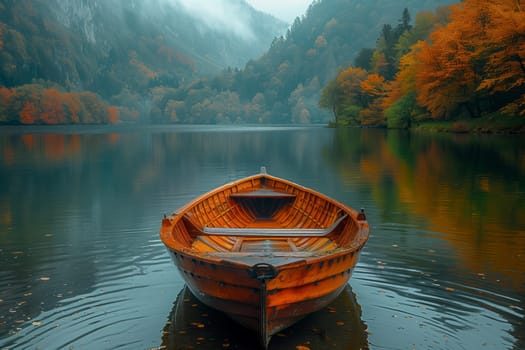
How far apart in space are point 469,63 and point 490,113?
699 cm

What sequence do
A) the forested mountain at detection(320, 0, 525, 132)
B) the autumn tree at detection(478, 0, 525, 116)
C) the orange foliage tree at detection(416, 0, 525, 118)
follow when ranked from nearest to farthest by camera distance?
the autumn tree at detection(478, 0, 525, 116) < the orange foliage tree at detection(416, 0, 525, 118) < the forested mountain at detection(320, 0, 525, 132)

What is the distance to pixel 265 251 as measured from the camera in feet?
38.4

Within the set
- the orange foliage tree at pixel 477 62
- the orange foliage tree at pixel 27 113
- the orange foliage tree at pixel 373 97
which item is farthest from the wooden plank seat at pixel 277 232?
the orange foliage tree at pixel 27 113

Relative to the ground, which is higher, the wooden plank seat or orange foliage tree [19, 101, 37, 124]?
orange foliage tree [19, 101, 37, 124]

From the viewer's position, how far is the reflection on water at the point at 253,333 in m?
8.67

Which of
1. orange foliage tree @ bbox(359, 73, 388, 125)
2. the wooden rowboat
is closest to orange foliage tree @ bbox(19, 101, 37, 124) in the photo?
orange foliage tree @ bbox(359, 73, 388, 125)

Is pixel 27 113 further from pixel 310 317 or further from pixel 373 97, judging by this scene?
pixel 310 317

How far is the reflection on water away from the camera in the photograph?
8.67 metres

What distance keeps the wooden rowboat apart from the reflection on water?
485mm

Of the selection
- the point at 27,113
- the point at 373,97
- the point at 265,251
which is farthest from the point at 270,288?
the point at 27,113

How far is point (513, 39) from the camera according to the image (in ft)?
174

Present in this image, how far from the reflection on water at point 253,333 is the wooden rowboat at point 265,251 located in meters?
0.49

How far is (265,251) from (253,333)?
2.88 m

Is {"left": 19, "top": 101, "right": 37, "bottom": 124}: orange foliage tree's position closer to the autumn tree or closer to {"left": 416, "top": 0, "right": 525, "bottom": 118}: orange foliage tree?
{"left": 416, "top": 0, "right": 525, "bottom": 118}: orange foliage tree
